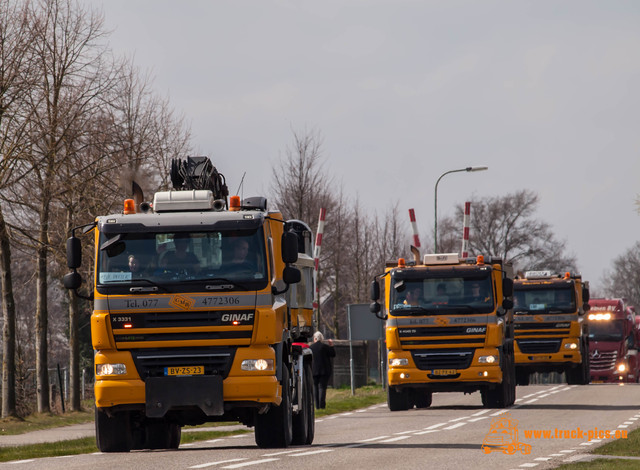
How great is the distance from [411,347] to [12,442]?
26.6ft

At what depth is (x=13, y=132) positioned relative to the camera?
1013 inches

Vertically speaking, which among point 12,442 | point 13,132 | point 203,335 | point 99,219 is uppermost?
point 13,132

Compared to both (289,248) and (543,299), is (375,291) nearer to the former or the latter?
(289,248)

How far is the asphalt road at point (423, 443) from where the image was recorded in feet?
43.1

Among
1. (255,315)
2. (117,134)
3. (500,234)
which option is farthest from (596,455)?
(500,234)

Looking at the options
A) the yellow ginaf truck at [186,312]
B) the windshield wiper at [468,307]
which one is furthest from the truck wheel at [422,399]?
the yellow ginaf truck at [186,312]

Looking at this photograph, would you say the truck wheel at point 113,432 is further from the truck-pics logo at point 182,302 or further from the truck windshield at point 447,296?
the truck windshield at point 447,296

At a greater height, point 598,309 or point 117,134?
point 117,134

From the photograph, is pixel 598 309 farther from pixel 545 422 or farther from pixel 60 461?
pixel 60 461

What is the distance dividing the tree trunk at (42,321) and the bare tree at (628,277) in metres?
93.0

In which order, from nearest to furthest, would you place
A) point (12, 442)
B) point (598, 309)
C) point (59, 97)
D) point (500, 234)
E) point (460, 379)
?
point (12, 442) → point (460, 379) → point (59, 97) → point (598, 309) → point (500, 234)

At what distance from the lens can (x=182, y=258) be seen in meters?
14.1

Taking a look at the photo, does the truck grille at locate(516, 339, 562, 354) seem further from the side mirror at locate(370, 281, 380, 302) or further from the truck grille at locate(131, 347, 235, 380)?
the truck grille at locate(131, 347, 235, 380)

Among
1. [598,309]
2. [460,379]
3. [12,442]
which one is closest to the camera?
[12,442]
